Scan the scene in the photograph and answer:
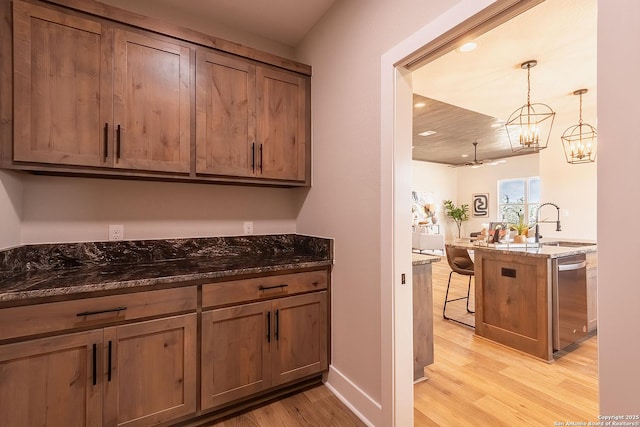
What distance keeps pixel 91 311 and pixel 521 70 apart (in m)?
3.77

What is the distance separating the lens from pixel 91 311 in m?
1.40

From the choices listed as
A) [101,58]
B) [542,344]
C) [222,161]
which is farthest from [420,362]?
[101,58]

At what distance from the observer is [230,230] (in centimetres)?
244

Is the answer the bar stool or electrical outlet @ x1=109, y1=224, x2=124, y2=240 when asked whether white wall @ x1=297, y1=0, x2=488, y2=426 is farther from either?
the bar stool

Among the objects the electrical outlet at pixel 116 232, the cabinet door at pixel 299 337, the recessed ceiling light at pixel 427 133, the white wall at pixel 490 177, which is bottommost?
the cabinet door at pixel 299 337

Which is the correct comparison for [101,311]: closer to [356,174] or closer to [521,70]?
[356,174]

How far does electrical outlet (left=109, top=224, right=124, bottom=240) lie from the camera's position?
78.5 inches

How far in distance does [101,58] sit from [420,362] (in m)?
2.94

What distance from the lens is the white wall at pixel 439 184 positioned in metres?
8.77

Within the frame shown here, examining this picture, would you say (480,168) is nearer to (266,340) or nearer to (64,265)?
(266,340)

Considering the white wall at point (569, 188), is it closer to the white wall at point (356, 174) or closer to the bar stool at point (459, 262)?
the bar stool at point (459, 262)

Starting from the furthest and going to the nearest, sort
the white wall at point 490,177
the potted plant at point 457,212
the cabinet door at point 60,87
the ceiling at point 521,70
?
the potted plant at point 457,212
the white wall at point 490,177
the ceiling at point 521,70
the cabinet door at point 60,87

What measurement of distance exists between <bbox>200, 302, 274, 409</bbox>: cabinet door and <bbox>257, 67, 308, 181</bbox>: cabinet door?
1017mm

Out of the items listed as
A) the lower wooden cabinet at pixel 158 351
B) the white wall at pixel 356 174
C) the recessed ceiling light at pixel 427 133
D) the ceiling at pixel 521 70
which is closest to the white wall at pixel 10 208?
the lower wooden cabinet at pixel 158 351
